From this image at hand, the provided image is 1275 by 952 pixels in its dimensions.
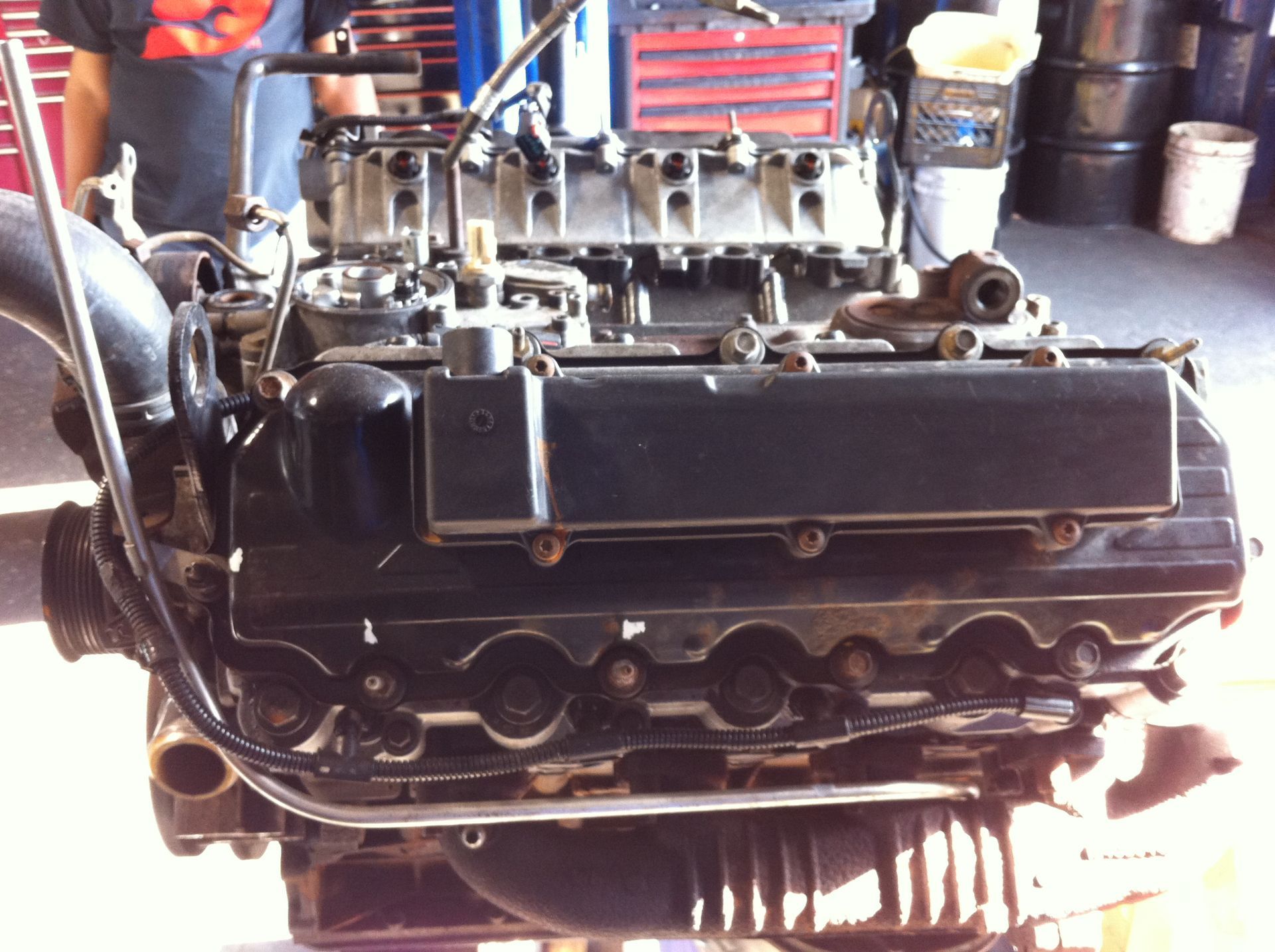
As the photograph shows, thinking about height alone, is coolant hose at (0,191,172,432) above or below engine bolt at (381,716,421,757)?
above

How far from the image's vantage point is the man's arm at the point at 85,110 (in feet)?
9.56

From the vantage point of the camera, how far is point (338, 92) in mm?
2982

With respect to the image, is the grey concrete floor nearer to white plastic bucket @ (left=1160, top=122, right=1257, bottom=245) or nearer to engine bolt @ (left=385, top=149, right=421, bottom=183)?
white plastic bucket @ (left=1160, top=122, right=1257, bottom=245)

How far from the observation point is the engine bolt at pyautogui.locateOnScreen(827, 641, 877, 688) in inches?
37.0

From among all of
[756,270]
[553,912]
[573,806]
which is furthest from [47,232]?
[756,270]

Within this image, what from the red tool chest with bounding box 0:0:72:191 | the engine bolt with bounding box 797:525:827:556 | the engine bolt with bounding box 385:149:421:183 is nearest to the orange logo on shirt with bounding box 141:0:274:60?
the engine bolt with bounding box 385:149:421:183

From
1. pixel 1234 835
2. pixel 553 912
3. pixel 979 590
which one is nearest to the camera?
pixel 979 590

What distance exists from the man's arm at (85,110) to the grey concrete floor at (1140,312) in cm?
99

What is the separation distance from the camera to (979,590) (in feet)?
3.04

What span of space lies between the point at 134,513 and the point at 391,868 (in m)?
0.60

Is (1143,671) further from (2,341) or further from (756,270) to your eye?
(2,341)

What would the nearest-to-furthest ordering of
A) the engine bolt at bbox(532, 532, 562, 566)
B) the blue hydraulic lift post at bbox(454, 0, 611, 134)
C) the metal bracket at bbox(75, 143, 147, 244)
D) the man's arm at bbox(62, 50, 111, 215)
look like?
the engine bolt at bbox(532, 532, 562, 566), the metal bracket at bbox(75, 143, 147, 244), the blue hydraulic lift post at bbox(454, 0, 611, 134), the man's arm at bbox(62, 50, 111, 215)

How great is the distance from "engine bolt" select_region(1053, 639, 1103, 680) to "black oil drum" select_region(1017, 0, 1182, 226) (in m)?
4.84

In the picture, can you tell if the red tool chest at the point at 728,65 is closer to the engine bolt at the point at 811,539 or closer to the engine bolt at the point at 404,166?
the engine bolt at the point at 404,166
